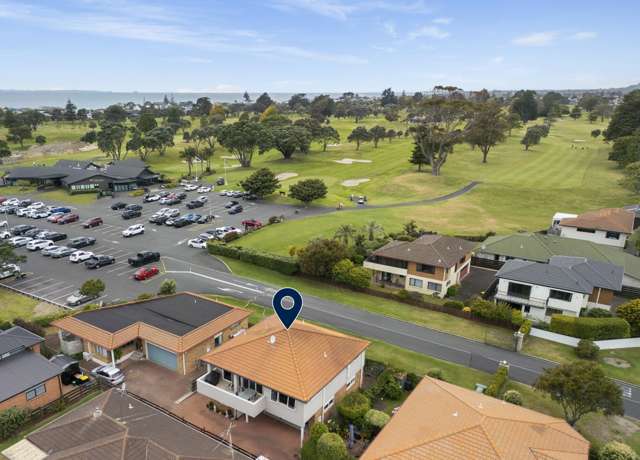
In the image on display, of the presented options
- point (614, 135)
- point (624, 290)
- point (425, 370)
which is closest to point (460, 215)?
point (624, 290)

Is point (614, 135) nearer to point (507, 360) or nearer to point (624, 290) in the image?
point (624, 290)

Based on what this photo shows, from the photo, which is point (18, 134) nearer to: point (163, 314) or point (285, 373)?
point (163, 314)

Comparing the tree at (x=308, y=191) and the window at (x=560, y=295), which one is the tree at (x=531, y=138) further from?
the window at (x=560, y=295)

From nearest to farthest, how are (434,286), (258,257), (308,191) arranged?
(434,286) → (258,257) → (308,191)

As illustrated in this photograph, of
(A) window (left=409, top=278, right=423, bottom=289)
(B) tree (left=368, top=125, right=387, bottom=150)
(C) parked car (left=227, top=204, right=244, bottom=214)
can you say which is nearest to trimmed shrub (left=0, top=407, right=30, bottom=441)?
(A) window (left=409, top=278, right=423, bottom=289)

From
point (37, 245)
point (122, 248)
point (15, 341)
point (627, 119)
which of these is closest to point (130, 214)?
point (122, 248)

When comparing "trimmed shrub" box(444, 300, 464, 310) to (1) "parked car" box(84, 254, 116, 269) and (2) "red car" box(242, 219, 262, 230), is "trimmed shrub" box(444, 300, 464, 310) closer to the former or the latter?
(2) "red car" box(242, 219, 262, 230)

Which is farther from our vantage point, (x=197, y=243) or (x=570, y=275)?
(x=197, y=243)

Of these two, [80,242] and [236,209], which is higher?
[236,209]
